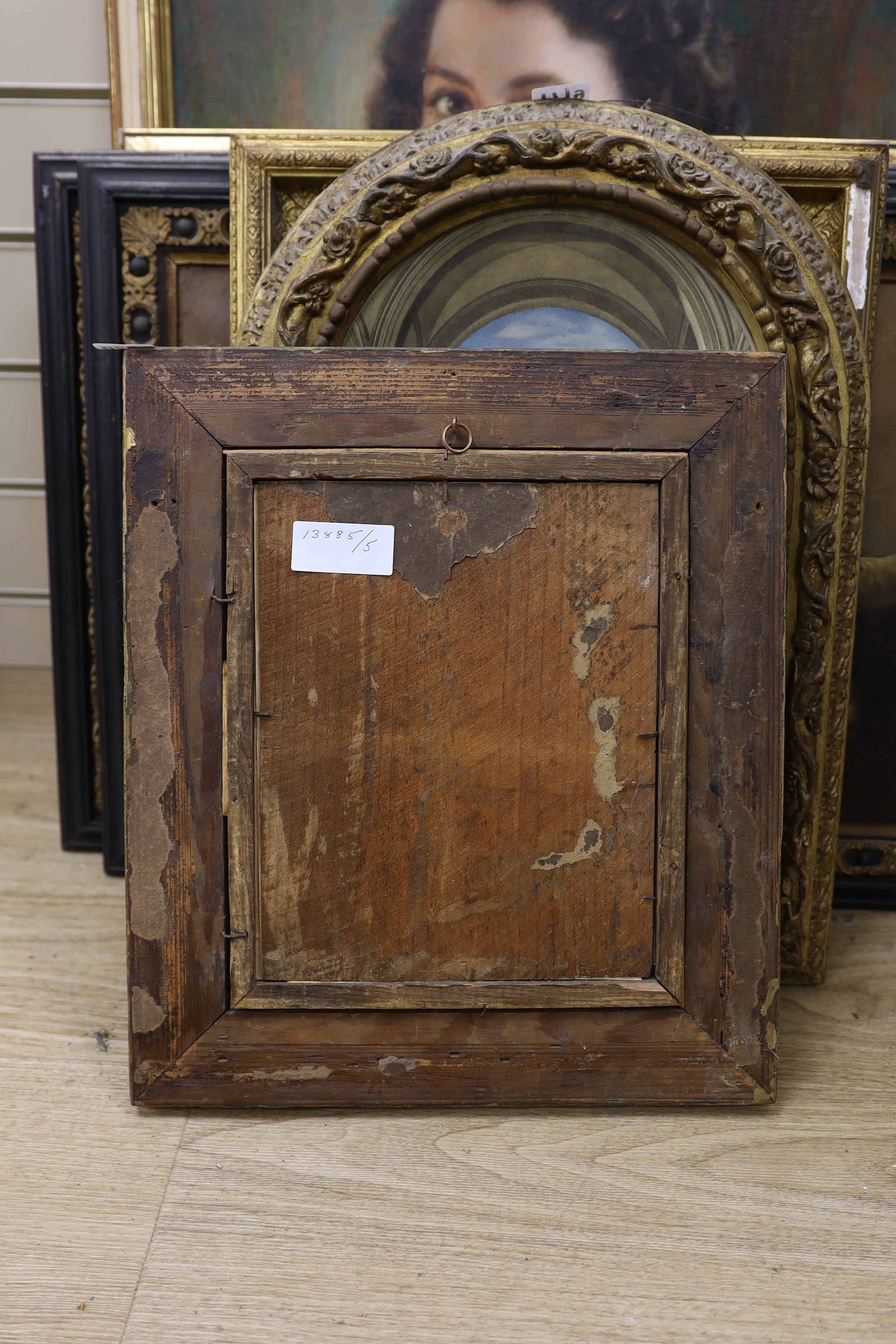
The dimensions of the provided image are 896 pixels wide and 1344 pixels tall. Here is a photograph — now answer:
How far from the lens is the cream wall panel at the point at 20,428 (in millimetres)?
2604

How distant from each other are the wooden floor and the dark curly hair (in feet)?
5.76

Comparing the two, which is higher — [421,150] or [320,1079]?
[421,150]

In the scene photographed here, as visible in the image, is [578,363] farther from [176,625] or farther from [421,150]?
[176,625]

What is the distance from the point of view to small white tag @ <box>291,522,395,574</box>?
1203mm

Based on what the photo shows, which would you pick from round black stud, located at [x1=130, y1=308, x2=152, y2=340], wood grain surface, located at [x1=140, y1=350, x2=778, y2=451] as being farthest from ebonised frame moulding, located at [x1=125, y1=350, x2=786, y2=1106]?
round black stud, located at [x1=130, y1=308, x2=152, y2=340]

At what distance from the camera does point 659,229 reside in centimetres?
142

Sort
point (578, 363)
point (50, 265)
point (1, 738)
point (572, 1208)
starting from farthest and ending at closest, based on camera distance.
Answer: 1. point (1, 738)
2. point (50, 265)
3. point (578, 363)
4. point (572, 1208)

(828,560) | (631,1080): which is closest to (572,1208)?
(631,1080)

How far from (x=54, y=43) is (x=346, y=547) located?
2.01 metres

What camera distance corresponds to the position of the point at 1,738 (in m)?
2.47

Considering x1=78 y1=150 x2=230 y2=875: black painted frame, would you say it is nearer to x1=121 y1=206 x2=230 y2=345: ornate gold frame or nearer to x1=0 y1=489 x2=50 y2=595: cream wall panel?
x1=121 y1=206 x2=230 y2=345: ornate gold frame

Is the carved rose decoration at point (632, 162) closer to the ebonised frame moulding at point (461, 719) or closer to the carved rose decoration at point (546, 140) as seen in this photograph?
the carved rose decoration at point (546, 140)

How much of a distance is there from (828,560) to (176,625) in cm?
99

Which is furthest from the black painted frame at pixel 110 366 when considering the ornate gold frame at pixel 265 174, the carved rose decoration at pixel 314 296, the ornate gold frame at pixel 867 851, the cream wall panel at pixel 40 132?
the ornate gold frame at pixel 867 851
